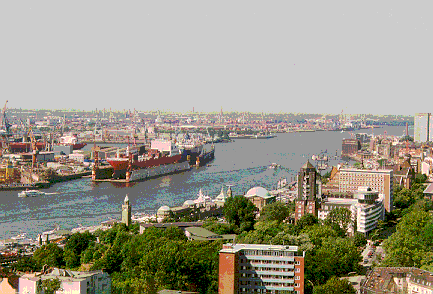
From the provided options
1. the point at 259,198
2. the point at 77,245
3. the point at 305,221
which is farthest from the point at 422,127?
the point at 77,245

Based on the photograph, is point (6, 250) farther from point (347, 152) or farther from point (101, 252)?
point (347, 152)

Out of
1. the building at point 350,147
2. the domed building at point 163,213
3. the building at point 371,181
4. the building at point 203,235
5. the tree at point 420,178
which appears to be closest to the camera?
the building at point 203,235

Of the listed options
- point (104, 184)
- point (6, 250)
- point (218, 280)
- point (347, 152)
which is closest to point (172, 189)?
point (104, 184)

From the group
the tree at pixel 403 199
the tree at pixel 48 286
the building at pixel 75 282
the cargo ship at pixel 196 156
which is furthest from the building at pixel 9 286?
the cargo ship at pixel 196 156

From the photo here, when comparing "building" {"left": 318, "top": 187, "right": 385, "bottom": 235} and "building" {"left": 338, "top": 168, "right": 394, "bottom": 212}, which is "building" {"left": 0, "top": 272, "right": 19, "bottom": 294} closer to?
"building" {"left": 318, "top": 187, "right": 385, "bottom": 235}

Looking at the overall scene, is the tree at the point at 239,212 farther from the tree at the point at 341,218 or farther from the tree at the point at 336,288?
the tree at the point at 336,288

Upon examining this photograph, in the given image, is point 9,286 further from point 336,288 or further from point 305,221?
point 305,221
